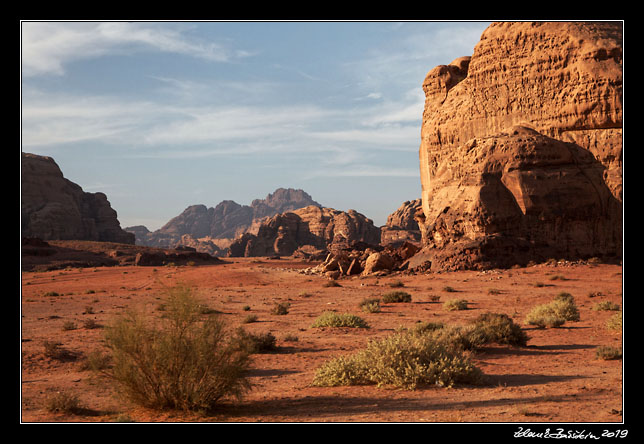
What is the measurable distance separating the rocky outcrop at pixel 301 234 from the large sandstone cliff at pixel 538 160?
56804 mm

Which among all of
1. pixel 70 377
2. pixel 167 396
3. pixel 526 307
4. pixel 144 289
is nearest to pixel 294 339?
pixel 70 377

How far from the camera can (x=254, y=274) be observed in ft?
125

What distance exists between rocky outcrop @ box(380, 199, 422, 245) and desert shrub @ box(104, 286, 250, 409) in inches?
3124

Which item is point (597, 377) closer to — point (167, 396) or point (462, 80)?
point (167, 396)

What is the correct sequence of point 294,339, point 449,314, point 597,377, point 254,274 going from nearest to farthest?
point 597,377
point 294,339
point 449,314
point 254,274

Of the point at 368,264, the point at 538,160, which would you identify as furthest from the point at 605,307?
the point at 368,264

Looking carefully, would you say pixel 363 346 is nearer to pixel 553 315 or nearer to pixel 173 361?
pixel 173 361

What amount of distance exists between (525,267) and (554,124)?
10.6 meters

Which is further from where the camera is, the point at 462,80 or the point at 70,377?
the point at 462,80

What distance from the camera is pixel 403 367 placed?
8289 mm

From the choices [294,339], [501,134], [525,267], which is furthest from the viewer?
[501,134]

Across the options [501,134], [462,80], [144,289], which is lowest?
[144,289]

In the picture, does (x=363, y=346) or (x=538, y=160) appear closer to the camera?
(x=363, y=346)

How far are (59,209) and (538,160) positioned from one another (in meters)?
76.3
